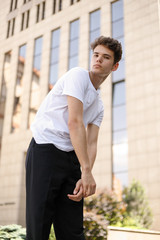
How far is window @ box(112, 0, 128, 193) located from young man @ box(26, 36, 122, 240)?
552 inches

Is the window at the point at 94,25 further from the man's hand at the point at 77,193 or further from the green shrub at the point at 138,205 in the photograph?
the man's hand at the point at 77,193

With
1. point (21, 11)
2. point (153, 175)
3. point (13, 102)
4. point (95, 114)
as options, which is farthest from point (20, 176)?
point (95, 114)

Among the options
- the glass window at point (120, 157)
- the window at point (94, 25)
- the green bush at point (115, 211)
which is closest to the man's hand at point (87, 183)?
the green bush at point (115, 211)

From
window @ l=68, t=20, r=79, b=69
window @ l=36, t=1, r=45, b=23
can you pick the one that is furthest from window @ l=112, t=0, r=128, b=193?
window @ l=36, t=1, r=45, b=23

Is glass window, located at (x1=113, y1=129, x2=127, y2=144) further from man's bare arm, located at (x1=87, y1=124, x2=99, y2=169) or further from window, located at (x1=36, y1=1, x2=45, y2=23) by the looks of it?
man's bare arm, located at (x1=87, y1=124, x2=99, y2=169)

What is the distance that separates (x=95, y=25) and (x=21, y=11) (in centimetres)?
782

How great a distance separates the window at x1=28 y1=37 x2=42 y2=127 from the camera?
797 inches

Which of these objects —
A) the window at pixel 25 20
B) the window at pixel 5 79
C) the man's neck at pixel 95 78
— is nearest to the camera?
the man's neck at pixel 95 78

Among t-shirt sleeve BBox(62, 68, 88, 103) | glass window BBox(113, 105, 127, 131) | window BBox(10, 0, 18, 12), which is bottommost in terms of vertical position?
t-shirt sleeve BBox(62, 68, 88, 103)

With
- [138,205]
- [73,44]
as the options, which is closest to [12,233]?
[138,205]

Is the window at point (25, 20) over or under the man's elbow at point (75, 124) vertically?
over

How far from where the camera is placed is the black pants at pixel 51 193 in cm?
148

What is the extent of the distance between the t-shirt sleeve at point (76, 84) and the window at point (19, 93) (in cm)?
1923

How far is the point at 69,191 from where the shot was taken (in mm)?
1552
